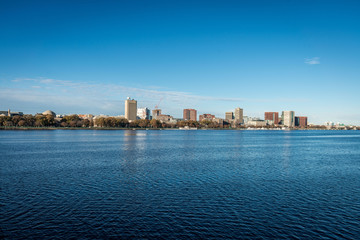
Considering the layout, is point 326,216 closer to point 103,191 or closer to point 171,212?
point 171,212

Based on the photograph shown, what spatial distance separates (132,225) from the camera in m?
15.7

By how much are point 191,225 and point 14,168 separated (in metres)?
26.4

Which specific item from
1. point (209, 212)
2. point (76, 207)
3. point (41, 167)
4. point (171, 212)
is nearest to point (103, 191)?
→ point (76, 207)

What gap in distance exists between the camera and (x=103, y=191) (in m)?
22.8

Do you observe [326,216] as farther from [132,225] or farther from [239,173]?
[239,173]

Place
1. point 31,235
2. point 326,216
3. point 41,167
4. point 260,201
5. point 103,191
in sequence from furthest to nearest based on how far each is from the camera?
point 41,167 → point 103,191 → point 260,201 → point 326,216 → point 31,235

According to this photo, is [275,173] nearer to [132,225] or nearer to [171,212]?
[171,212]

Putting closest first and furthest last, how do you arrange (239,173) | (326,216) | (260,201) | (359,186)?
(326,216), (260,201), (359,186), (239,173)

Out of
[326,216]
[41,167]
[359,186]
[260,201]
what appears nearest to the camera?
[326,216]

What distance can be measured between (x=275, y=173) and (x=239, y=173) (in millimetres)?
4272

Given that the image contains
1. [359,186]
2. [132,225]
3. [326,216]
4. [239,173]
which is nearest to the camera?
Answer: [132,225]

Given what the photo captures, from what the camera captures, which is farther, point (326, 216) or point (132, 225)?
point (326, 216)

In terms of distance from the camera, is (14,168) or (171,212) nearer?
(171,212)

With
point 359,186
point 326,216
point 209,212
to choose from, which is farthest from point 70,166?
point 359,186
